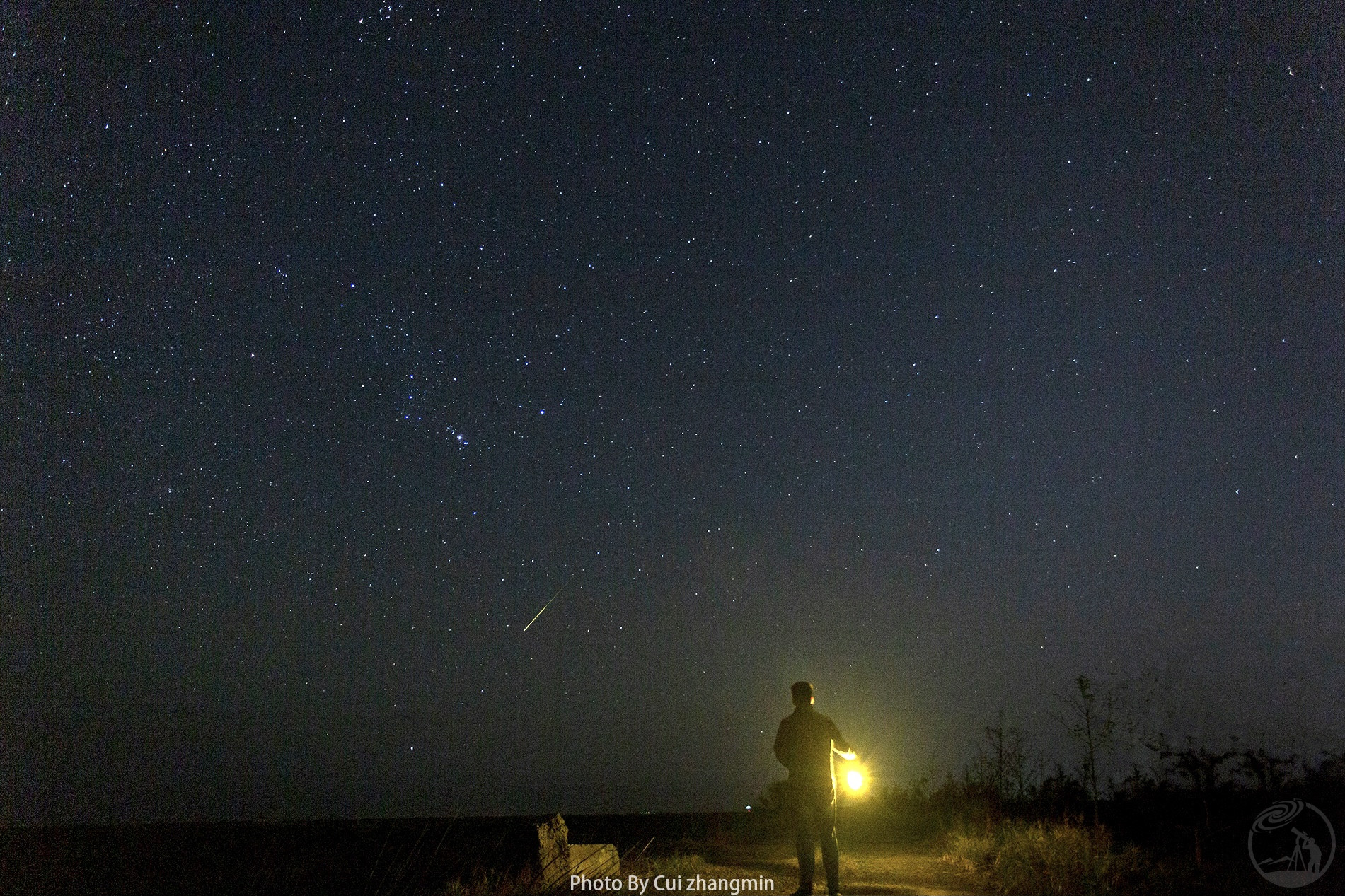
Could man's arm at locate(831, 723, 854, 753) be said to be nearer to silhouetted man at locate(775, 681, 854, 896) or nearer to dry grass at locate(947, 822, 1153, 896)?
silhouetted man at locate(775, 681, 854, 896)

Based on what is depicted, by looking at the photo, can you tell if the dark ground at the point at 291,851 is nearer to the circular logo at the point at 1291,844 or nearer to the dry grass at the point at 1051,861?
the dry grass at the point at 1051,861

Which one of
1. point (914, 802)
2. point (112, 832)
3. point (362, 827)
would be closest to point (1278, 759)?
point (914, 802)

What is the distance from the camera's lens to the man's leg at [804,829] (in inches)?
311

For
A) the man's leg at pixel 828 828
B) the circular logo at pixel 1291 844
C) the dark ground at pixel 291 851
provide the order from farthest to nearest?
the circular logo at pixel 1291 844, the dark ground at pixel 291 851, the man's leg at pixel 828 828

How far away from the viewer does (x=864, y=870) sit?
10.2 metres

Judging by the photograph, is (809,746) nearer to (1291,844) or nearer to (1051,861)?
(1051,861)

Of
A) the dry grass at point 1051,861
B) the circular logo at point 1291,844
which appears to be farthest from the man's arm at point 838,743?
the circular logo at point 1291,844

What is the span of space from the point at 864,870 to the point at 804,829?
9.30 ft

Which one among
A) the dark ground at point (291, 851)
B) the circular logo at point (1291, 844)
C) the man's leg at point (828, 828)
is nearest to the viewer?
the man's leg at point (828, 828)

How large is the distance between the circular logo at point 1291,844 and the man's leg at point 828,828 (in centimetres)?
625

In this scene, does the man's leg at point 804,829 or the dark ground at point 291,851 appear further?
the dark ground at point 291,851

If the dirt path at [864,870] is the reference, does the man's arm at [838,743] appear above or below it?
above

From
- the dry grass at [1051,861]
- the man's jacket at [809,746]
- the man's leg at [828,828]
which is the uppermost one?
the man's jacket at [809,746]

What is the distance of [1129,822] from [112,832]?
24611mm
